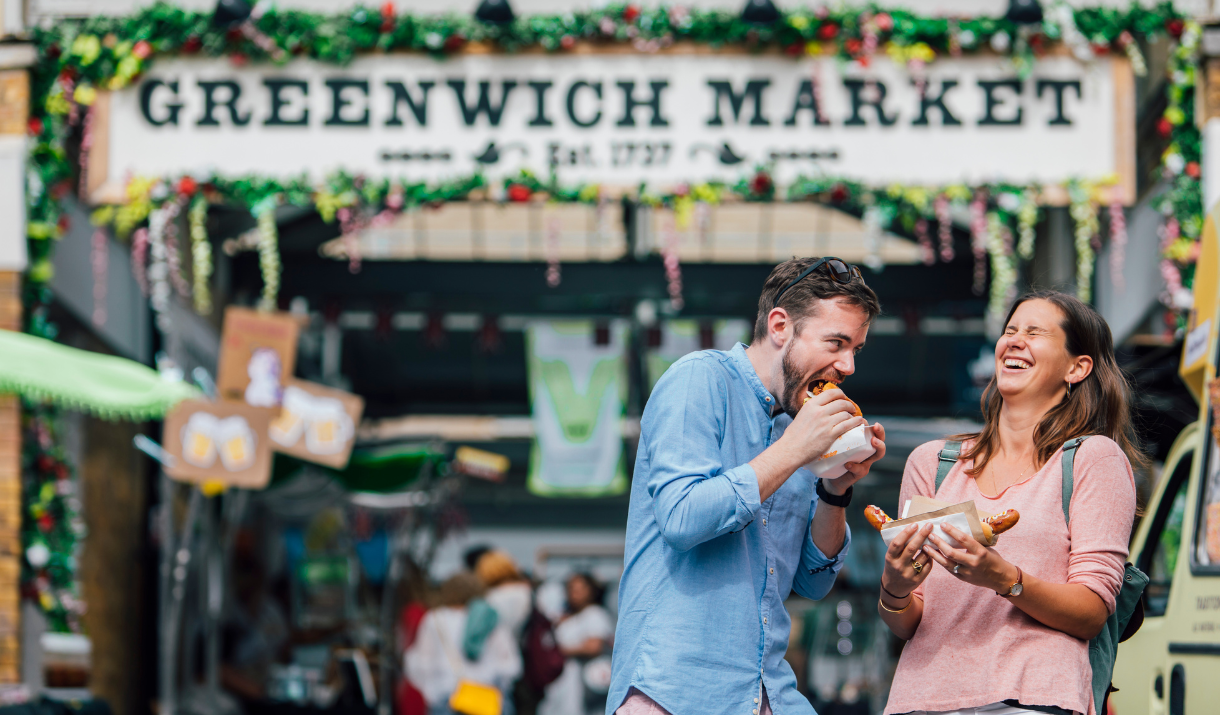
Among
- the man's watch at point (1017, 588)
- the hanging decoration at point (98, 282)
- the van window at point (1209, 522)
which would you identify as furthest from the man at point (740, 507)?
the hanging decoration at point (98, 282)

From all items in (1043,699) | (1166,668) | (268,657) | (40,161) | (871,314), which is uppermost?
(40,161)

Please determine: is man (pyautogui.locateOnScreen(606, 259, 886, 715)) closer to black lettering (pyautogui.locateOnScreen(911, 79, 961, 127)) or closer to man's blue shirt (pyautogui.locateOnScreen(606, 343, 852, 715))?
man's blue shirt (pyautogui.locateOnScreen(606, 343, 852, 715))

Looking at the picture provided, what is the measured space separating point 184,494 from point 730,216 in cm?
650

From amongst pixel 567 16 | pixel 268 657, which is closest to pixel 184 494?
pixel 268 657

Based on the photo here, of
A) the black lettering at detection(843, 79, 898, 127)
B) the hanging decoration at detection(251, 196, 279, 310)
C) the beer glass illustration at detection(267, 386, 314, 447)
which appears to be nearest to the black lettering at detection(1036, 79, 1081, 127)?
the black lettering at detection(843, 79, 898, 127)

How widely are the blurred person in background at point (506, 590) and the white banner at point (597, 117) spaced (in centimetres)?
431

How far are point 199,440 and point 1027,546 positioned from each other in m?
6.60

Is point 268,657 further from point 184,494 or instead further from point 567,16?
point 567,16

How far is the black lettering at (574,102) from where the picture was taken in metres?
7.48

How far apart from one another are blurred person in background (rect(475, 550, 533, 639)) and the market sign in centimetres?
432

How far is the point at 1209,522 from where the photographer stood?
381 cm

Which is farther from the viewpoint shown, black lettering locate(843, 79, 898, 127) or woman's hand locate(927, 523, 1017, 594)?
black lettering locate(843, 79, 898, 127)

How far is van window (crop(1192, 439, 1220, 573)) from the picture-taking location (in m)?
3.74

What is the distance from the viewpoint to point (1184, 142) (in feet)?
23.6
